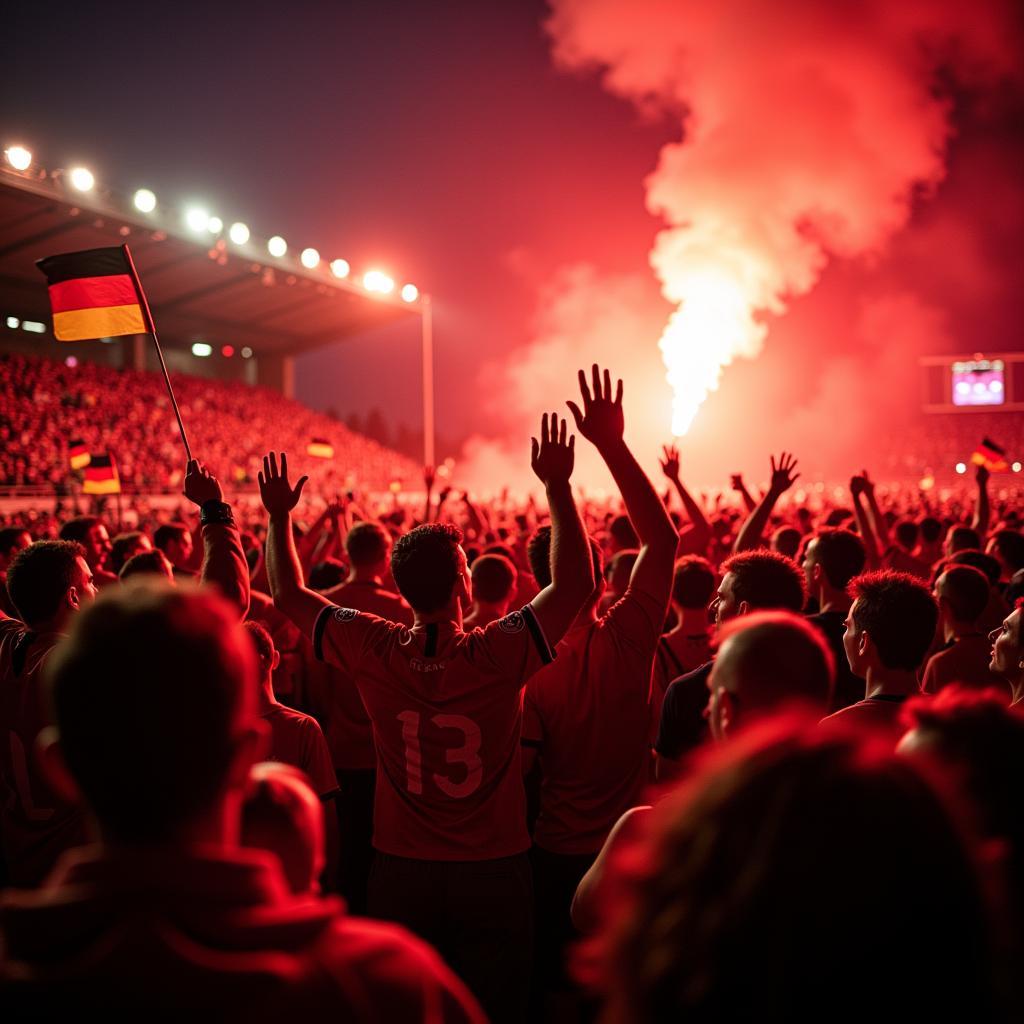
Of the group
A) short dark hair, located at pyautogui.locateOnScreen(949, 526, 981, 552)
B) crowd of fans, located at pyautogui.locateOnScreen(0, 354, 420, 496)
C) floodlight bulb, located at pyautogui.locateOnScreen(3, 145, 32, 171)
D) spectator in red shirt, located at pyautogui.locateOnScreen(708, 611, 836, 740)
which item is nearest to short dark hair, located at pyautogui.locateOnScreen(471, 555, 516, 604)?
spectator in red shirt, located at pyautogui.locateOnScreen(708, 611, 836, 740)

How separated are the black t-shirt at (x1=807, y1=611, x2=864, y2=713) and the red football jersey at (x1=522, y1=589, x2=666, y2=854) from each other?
2.81 ft

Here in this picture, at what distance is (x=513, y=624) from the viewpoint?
3451 mm

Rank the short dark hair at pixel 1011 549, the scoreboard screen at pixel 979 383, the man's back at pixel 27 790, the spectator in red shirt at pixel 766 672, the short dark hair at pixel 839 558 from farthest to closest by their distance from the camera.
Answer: the scoreboard screen at pixel 979 383 < the short dark hair at pixel 1011 549 < the short dark hair at pixel 839 558 < the man's back at pixel 27 790 < the spectator in red shirt at pixel 766 672

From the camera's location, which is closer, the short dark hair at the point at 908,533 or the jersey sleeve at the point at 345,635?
the jersey sleeve at the point at 345,635

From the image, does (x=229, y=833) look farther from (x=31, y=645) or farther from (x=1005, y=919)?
(x=31, y=645)

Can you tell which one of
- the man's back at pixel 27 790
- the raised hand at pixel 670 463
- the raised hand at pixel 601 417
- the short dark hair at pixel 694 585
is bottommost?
the man's back at pixel 27 790

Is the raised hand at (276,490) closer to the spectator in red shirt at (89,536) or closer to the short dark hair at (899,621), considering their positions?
the short dark hair at (899,621)

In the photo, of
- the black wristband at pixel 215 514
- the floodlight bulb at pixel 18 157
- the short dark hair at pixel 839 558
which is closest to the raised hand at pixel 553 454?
the black wristband at pixel 215 514

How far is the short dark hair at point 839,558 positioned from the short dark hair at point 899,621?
6.17 feet

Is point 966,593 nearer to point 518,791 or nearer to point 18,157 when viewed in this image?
point 518,791

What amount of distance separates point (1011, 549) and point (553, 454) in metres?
5.71

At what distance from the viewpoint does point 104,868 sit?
131 cm

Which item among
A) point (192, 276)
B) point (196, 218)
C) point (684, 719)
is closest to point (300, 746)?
point (684, 719)

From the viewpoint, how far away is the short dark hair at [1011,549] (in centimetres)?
795
